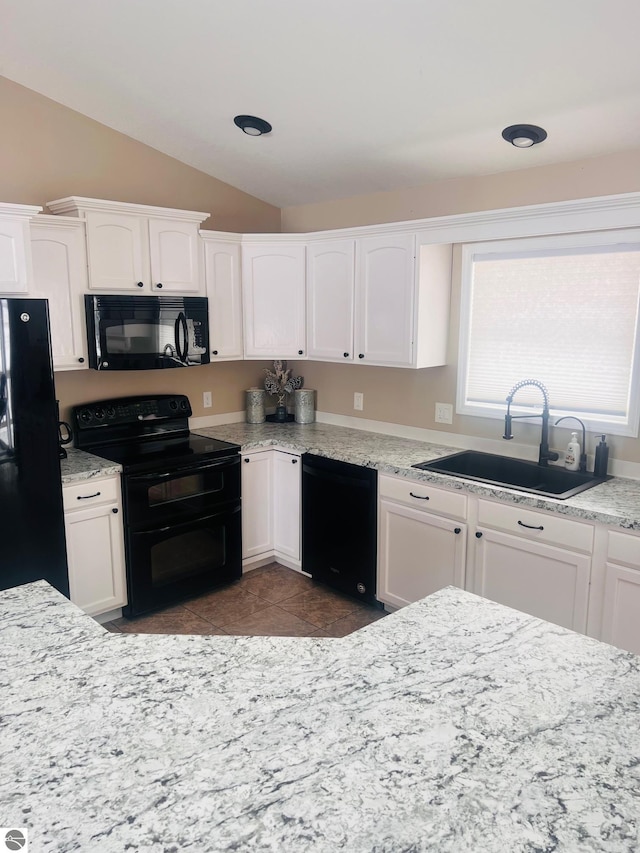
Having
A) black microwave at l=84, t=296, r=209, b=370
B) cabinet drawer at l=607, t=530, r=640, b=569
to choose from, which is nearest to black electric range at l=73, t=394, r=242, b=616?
black microwave at l=84, t=296, r=209, b=370

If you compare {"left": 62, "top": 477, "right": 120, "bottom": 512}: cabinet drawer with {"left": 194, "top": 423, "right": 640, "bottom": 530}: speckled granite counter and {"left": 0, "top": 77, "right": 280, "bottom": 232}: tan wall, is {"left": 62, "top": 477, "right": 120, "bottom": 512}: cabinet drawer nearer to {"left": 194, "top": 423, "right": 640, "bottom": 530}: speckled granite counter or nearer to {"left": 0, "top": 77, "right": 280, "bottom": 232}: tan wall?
{"left": 194, "top": 423, "right": 640, "bottom": 530}: speckled granite counter

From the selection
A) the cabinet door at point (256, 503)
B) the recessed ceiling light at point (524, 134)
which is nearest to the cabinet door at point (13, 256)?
the cabinet door at point (256, 503)

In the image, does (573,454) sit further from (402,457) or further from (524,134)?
(524,134)

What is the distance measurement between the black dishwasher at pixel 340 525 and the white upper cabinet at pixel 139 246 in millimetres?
1311

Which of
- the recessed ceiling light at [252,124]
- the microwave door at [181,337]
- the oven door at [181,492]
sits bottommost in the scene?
the oven door at [181,492]

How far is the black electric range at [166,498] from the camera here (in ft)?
10.9

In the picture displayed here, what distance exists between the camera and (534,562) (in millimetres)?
2783

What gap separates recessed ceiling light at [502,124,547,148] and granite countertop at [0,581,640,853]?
2.25 meters

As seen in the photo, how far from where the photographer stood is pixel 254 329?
4.06 m

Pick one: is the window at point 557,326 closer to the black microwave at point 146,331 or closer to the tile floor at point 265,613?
the tile floor at point 265,613

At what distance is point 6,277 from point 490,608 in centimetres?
246

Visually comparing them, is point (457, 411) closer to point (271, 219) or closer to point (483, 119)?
point (483, 119)

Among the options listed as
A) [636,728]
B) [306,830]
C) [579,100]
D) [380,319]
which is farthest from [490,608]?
[380,319]

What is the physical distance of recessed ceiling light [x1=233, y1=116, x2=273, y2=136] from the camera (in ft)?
10.5
